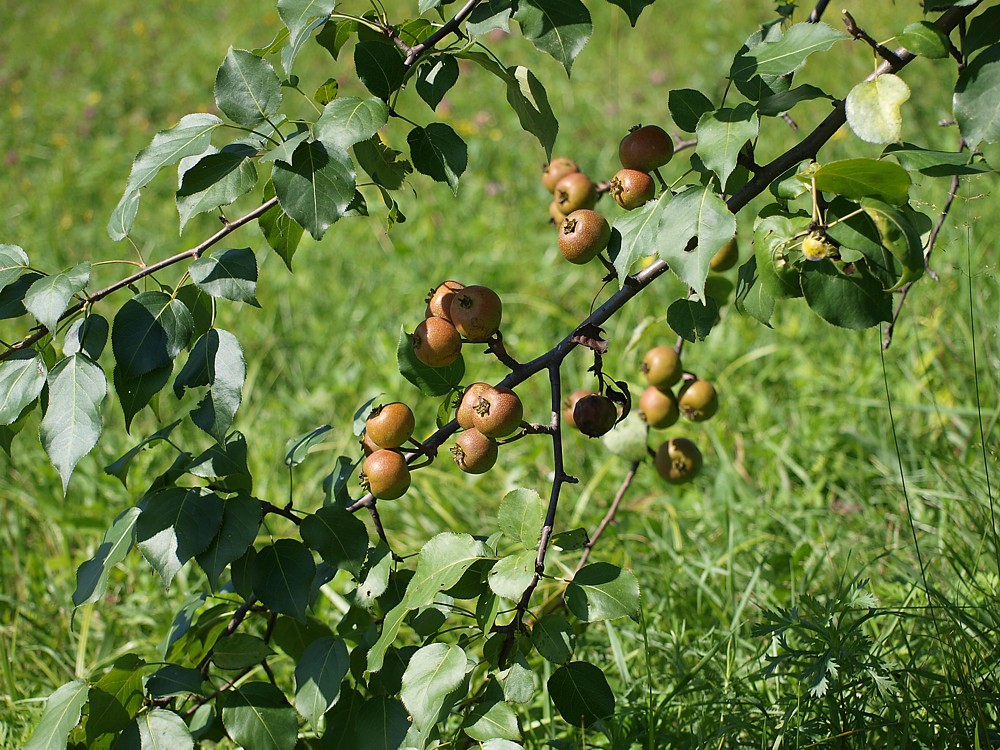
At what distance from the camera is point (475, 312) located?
47.3 inches

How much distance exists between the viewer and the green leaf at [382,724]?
128cm

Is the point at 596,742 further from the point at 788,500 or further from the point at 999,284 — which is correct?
the point at 999,284

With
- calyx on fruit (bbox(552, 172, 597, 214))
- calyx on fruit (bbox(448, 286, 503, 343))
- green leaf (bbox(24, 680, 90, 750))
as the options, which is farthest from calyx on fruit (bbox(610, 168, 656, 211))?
green leaf (bbox(24, 680, 90, 750))

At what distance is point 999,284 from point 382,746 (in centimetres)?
221

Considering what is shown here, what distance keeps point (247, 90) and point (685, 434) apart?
196cm

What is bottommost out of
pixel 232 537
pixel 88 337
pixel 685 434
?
pixel 685 434

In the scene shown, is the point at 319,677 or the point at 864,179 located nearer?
the point at 864,179

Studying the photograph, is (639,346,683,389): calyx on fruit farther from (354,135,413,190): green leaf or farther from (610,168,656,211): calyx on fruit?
(354,135,413,190): green leaf

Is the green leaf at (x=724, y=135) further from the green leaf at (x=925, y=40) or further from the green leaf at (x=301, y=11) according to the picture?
the green leaf at (x=301, y=11)

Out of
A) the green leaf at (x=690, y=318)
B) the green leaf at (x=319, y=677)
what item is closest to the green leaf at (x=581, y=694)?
the green leaf at (x=319, y=677)

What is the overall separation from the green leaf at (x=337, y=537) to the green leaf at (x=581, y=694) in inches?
12.9

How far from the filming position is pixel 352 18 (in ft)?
3.95

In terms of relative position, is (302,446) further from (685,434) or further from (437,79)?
(685,434)

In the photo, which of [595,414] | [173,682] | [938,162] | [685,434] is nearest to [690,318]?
[595,414]
